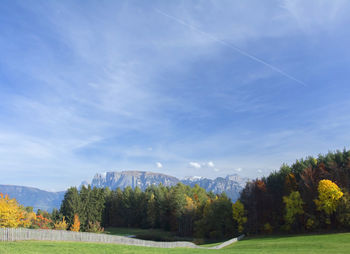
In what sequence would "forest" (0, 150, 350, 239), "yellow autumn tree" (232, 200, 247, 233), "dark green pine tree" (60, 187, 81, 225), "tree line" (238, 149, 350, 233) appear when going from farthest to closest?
"dark green pine tree" (60, 187, 81, 225)
"yellow autumn tree" (232, 200, 247, 233)
"forest" (0, 150, 350, 239)
"tree line" (238, 149, 350, 233)

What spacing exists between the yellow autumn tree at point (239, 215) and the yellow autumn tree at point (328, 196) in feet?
69.8

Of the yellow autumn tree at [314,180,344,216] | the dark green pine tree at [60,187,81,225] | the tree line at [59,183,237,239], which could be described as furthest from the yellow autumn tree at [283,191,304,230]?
the dark green pine tree at [60,187,81,225]

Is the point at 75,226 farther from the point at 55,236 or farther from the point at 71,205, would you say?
the point at 55,236

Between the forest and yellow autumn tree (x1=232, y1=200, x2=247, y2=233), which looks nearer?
the forest

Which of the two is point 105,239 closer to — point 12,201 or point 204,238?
point 12,201

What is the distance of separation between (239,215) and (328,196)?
2544 centimetres

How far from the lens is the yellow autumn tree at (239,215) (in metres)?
A: 73.2

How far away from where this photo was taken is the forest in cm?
5966

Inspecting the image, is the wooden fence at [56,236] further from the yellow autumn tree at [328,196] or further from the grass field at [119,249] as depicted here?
the yellow autumn tree at [328,196]

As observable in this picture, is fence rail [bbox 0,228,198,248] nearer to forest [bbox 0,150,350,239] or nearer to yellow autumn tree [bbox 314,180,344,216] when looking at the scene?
forest [bbox 0,150,350,239]

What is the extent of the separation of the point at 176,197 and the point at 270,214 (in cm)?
3739

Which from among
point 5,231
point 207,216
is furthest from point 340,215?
point 5,231

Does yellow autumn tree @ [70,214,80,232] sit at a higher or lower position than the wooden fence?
lower

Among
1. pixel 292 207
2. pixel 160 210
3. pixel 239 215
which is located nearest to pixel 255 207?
pixel 239 215
